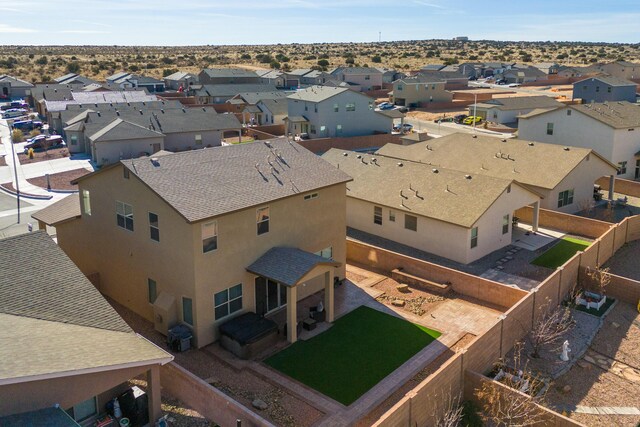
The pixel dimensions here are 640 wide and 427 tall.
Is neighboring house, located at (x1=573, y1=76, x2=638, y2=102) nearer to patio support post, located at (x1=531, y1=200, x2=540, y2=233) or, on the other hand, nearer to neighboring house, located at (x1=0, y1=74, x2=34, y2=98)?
patio support post, located at (x1=531, y1=200, x2=540, y2=233)

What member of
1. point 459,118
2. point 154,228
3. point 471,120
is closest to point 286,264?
point 154,228

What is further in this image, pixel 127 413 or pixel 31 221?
pixel 31 221

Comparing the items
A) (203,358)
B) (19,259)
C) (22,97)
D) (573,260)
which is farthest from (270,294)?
(22,97)

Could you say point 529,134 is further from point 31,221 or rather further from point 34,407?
point 34,407

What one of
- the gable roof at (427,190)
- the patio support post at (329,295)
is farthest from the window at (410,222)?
the patio support post at (329,295)

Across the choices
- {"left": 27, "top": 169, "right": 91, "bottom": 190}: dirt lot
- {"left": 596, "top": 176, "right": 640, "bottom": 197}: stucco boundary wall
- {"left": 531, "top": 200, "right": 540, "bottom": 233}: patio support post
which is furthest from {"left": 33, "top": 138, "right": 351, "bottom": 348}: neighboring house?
{"left": 596, "top": 176, "right": 640, "bottom": 197}: stucco boundary wall
